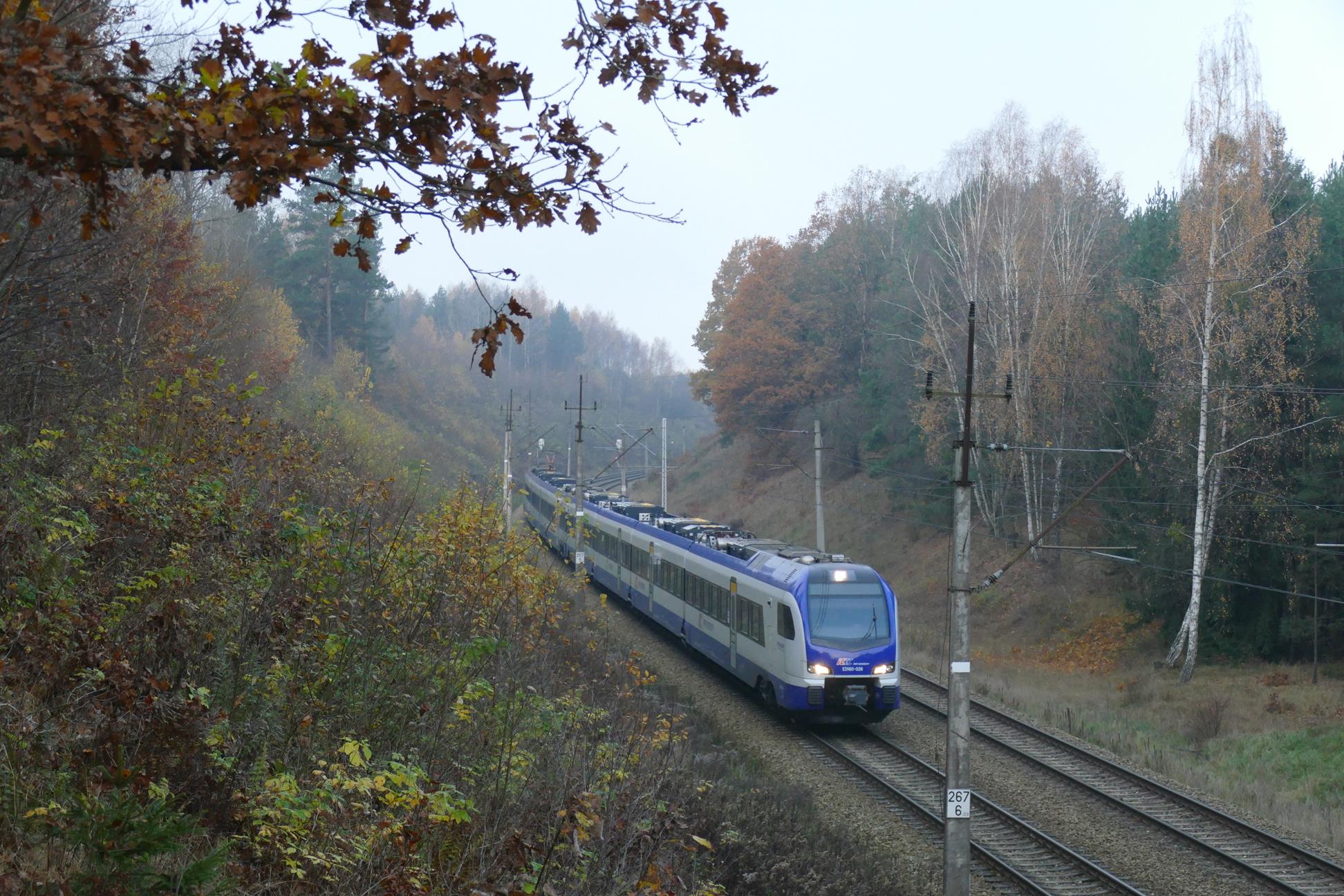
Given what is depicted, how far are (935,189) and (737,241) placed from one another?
2400 cm

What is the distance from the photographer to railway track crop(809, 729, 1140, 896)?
12.2 m

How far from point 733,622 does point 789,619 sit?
303cm

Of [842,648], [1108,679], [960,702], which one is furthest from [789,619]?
[1108,679]

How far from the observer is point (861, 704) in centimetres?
1764

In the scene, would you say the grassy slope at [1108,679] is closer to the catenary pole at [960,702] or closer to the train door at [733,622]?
the catenary pole at [960,702]

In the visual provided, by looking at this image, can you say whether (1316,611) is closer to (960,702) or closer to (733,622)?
(733,622)

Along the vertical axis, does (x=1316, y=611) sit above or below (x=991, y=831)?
above

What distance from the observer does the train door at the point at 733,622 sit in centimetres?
2020

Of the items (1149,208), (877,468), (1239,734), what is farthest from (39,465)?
(877,468)

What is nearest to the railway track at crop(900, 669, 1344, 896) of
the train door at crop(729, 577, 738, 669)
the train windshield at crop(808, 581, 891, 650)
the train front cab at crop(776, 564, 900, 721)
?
the train front cab at crop(776, 564, 900, 721)

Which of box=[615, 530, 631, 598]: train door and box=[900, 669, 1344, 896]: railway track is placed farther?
box=[615, 530, 631, 598]: train door

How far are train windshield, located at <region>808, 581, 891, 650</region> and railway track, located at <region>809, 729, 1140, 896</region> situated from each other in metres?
1.80

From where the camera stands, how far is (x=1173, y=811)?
48.5 ft

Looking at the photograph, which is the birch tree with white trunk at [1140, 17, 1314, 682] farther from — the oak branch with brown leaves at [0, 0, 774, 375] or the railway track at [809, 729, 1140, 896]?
the oak branch with brown leaves at [0, 0, 774, 375]
